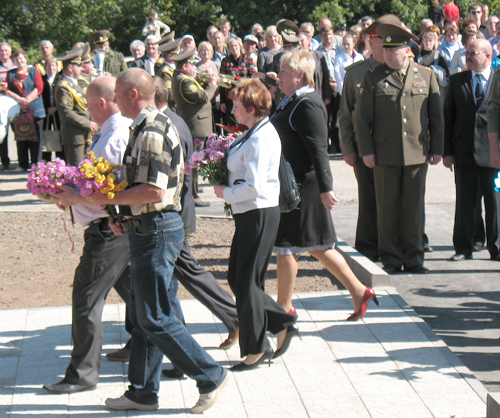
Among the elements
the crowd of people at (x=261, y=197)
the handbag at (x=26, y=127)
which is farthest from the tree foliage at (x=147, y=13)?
the crowd of people at (x=261, y=197)

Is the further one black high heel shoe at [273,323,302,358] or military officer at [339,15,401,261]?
military officer at [339,15,401,261]

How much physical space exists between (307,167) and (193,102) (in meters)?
5.03

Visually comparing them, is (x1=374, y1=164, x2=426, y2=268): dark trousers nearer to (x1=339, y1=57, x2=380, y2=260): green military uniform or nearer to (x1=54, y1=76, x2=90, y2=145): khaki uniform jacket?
(x1=339, y1=57, x2=380, y2=260): green military uniform

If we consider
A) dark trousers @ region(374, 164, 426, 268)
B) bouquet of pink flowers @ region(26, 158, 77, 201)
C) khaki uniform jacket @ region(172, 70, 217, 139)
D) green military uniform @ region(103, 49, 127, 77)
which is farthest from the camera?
green military uniform @ region(103, 49, 127, 77)

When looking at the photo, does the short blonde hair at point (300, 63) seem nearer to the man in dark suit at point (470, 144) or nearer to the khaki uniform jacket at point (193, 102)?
the man in dark suit at point (470, 144)

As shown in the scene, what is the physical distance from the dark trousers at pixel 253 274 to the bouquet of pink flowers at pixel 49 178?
3.45 feet

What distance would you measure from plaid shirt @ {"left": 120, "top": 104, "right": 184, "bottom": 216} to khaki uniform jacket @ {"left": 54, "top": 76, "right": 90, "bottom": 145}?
6.47 meters

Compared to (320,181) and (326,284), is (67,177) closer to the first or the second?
(320,181)

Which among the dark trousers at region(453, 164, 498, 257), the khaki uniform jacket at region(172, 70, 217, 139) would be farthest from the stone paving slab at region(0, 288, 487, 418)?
the khaki uniform jacket at region(172, 70, 217, 139)

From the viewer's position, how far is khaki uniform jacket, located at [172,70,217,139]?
388 inches

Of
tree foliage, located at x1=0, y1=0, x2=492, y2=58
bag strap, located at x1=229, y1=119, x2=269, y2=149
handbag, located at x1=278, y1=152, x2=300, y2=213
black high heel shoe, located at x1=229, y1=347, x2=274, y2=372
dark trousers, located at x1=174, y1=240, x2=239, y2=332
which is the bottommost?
black high heel shoe, located at x1=229, y1=347, x2=274, y2=372

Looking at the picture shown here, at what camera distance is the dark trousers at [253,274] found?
4500mm

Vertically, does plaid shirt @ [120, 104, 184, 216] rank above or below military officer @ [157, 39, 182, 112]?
below

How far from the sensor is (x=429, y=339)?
5.22m
